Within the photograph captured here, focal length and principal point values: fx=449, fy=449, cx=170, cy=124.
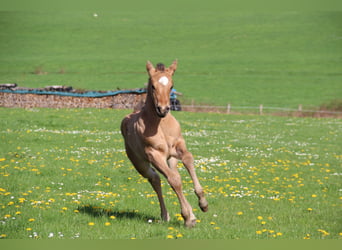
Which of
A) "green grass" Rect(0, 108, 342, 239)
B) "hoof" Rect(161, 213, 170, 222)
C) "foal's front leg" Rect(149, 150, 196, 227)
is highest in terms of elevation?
"foal's front leg" Rect(149, 150, 196, 227)

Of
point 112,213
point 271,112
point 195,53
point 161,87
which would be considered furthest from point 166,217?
point 195,53

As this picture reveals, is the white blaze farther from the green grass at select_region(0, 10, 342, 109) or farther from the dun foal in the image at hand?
the green grass at select_region(0, 10, 342, 109)

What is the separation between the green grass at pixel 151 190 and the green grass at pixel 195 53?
32.7m

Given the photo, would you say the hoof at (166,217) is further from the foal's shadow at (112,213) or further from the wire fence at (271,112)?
the wire fence at (271,112)

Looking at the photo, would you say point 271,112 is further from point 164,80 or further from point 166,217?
point 164,80

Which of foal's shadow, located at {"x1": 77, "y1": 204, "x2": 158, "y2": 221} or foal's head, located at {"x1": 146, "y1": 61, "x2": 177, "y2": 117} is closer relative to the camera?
foal's head, located at {"x1": 146, "y1": 61, "x2": 177, "y2": 117}

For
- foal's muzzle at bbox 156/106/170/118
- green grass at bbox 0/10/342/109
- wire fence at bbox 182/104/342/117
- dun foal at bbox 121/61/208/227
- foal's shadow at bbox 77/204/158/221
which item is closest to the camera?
foal's muzzle at bbox 156/106/170/118

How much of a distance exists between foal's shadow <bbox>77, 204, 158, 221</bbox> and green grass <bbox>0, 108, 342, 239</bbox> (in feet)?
0.07

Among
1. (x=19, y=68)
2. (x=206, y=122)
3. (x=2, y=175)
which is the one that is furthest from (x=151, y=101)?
(x=19, y=68)

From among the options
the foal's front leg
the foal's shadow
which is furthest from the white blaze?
the foal's shadow

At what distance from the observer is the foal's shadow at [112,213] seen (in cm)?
929

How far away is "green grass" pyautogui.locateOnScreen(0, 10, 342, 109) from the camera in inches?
2530

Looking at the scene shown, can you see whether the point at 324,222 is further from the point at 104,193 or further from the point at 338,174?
the point at 338,174

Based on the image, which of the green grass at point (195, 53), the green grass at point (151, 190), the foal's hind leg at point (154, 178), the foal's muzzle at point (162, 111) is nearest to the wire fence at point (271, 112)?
the green grass at point (195, 53)
